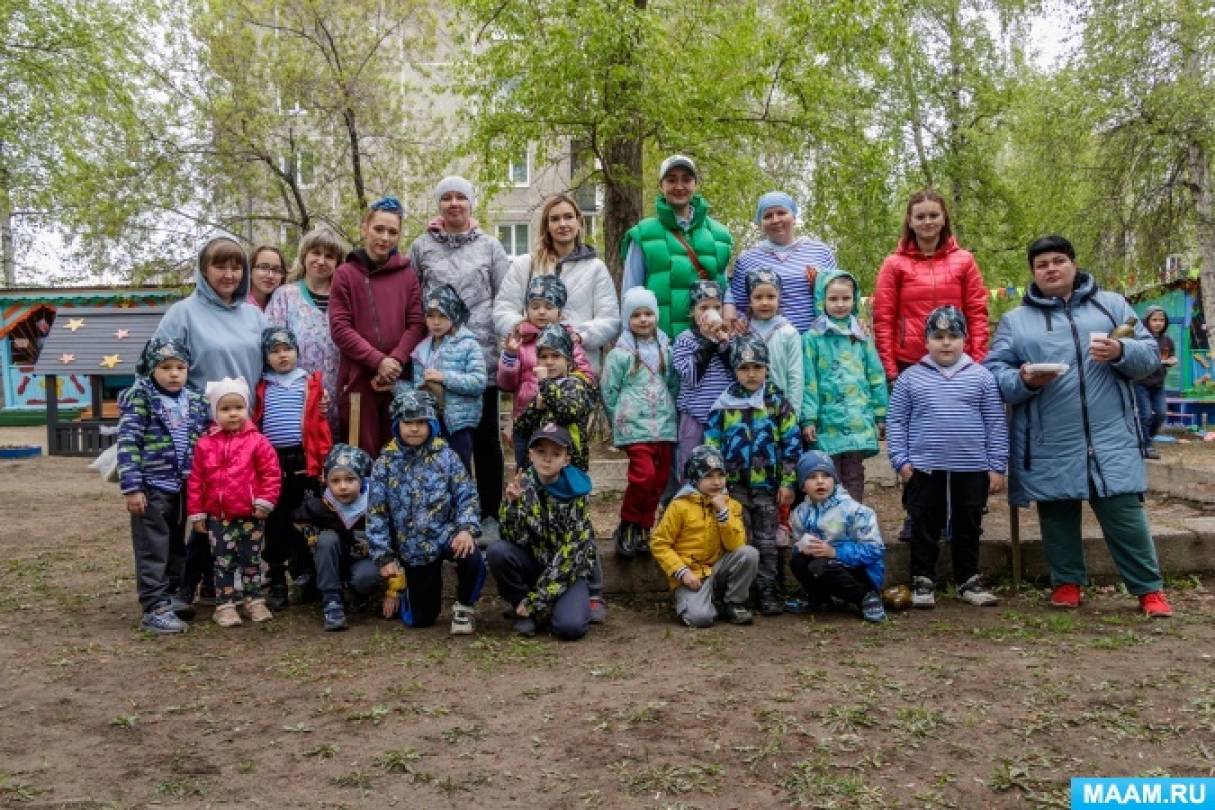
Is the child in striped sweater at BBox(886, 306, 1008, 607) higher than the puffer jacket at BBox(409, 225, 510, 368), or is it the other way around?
the puffer jacket at BBox(409, 225, 510, 368)

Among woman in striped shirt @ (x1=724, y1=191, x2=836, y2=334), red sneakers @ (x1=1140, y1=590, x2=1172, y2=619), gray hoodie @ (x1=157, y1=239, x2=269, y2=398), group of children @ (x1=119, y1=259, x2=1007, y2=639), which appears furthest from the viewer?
woman in striped shirt @ (x1=724, y1=191, x2=836, y2=334)

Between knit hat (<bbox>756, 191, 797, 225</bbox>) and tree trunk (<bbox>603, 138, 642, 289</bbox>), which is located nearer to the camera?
knit hat (<bbox>756, 191, 797, 225</bbox>)

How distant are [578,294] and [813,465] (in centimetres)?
170

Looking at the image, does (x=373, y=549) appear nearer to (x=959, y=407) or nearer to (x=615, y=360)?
(x=615, y=360)

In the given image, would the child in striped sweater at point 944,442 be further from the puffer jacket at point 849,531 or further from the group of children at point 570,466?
the puffer jacket at point 849,531

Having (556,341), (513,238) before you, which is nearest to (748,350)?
(556,341)

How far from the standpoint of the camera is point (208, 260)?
5.61 m

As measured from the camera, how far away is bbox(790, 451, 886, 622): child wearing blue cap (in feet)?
17.5

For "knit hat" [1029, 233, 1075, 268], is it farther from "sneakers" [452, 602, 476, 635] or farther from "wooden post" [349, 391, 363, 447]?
"wooden post" [349, 391, 363, 447]

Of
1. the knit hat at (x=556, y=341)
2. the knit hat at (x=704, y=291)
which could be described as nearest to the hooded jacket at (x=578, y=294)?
the knit hat at (x=556, y=341)

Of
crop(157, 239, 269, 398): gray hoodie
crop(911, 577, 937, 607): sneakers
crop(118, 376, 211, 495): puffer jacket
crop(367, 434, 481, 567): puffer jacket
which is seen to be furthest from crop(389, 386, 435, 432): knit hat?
crop(911, 577, 937, 607): sneakers

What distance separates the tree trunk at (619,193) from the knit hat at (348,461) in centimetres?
631

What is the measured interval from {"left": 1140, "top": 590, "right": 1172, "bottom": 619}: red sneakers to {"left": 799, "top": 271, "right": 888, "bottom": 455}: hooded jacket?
1.68 meters

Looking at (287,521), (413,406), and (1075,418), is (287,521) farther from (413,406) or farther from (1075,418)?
(1075,418)
